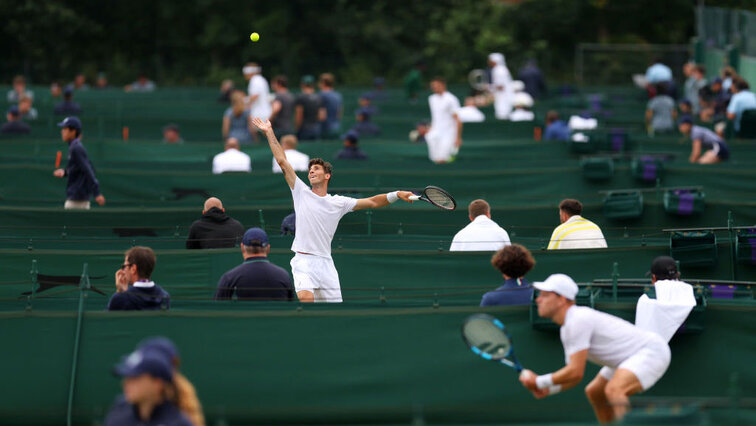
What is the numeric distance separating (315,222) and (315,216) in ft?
0.20

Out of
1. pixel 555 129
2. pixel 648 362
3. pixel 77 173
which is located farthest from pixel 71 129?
pixel 555 129

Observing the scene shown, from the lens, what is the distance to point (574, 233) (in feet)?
39.2

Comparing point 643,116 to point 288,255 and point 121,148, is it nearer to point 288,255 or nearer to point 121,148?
point 121,148

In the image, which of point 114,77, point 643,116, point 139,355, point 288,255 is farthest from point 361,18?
point 139,355

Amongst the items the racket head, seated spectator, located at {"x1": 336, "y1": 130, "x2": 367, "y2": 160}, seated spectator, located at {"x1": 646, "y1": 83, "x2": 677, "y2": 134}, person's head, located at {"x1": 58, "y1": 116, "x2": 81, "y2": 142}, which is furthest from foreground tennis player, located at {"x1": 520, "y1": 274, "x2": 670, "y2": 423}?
seated spectator, located at {"x1": 646, "y1": 83, "x2": 677, "y2": 134}

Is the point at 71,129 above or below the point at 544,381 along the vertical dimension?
above

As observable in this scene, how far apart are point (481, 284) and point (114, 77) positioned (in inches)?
1307

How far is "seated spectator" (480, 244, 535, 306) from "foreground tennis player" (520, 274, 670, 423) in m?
1.34

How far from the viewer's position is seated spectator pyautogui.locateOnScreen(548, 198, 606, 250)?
469 inches

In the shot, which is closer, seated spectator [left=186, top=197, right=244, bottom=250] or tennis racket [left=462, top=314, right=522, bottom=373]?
tennis racket [left=462, top=314, right=522, bottom=373]

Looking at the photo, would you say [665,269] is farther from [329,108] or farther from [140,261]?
[329,108]

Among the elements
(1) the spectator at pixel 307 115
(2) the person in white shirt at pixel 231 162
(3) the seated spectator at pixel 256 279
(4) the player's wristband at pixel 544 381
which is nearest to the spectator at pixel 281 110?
(1) the spectator at pixel 307 115

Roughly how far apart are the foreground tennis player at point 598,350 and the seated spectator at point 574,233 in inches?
155

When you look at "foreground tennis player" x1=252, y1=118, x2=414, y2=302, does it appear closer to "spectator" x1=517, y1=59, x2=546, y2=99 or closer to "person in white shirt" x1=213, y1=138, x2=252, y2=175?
"person in white shirt" x1=213, y1=138, x2=252, y2=175
